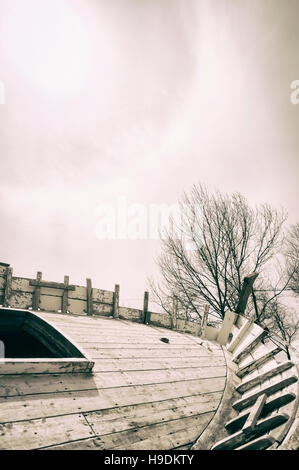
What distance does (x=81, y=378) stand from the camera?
274cm

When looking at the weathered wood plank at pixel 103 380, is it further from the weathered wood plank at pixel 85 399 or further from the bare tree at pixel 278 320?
the bare tree at pixel 278 320

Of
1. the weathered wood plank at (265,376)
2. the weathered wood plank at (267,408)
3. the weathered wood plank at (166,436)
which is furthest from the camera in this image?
the weathered wood plank at (265,376)

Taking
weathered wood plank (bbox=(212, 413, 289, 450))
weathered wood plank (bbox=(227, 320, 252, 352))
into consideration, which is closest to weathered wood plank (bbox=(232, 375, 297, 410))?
weathered wood plank (bbox=(212, 413, 289, 450))

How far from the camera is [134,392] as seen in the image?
2783mm

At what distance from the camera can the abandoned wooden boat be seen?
1.94 meters

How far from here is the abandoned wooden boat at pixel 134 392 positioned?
194 cm

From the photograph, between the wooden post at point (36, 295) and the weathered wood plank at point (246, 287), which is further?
the wooden post at point (36, 295)

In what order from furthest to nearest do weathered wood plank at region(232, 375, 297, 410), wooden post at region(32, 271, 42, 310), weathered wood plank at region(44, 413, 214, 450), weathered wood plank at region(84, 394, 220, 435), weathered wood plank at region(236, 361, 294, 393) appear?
wooden post at region(32, 271, 42, 310), weathered wood plank at region(236, 361, 294, 393), weathered wood plank at region(232, 375, 297, 410), weathered wood plank at region(84, 394, 220, 435), weathered wood plank at region(44, 413, 214, 450)

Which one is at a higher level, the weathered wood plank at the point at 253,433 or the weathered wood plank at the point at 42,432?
the weathered wood plank at the point at 42,432

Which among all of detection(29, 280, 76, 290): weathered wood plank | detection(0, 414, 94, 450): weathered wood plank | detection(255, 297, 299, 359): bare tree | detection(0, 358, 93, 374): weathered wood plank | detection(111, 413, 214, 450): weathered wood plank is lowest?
detection(255, 297, 299, 359): bare tree

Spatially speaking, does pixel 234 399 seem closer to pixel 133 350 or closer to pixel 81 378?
pixel 133 350

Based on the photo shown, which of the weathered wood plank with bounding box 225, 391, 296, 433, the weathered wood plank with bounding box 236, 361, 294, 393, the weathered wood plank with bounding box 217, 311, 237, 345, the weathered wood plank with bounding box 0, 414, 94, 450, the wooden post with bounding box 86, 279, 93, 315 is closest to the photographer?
the weathered wood plank with bounding box 0, 414, 94, 450

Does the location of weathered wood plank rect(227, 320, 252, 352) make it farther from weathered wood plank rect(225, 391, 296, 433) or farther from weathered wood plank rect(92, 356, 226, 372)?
weathered wood plank rect(225, 391, 296, 433)

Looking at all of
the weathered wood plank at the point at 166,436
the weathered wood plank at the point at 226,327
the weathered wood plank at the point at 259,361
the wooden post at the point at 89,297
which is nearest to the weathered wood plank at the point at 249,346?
the weathered wood plank at the point at 259,361
